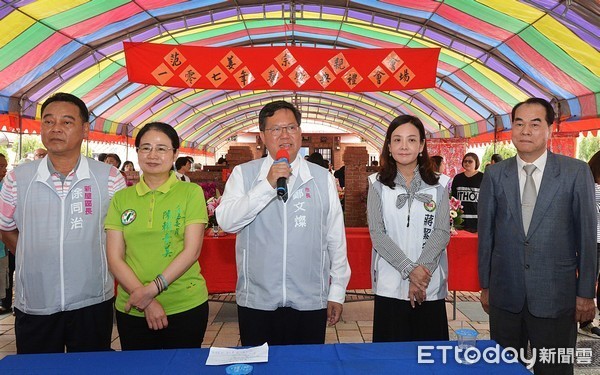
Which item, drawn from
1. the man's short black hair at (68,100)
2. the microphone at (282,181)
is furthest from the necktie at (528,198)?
the man's short black hair at (68,100)

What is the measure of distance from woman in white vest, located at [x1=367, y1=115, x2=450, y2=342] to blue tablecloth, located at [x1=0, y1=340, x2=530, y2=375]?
0.66 m

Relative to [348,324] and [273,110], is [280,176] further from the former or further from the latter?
[348,324]

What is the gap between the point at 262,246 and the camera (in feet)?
6.68

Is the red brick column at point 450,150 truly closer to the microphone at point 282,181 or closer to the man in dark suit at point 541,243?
the man in dark suit at point 541,243

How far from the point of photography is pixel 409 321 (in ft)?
7.75

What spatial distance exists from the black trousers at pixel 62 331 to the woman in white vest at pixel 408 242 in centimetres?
137

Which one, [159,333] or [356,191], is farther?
[356,191]

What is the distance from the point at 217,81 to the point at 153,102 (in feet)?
35.1

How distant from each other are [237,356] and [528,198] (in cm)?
159

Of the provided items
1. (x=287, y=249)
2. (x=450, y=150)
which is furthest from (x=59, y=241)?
(x=450, y=150)

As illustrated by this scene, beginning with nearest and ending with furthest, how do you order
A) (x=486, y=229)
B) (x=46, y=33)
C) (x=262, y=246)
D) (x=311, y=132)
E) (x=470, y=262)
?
(x=262, y=246), (x=486, y=229), (x=470, y=262), (x=46, y=33), (x=311, y=132)

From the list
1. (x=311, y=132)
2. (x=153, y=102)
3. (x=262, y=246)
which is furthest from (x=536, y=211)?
(x=311, y=132)

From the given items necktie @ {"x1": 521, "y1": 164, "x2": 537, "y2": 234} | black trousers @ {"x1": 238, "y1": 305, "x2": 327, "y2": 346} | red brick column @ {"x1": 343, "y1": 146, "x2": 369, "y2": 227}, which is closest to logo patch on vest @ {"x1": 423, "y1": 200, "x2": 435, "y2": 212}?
necktie @ {"x1": 521, "y1": 164, "x2": 537, "y2": 234}

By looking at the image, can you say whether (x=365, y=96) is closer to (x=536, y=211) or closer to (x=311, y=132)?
(x=311, y=132)
